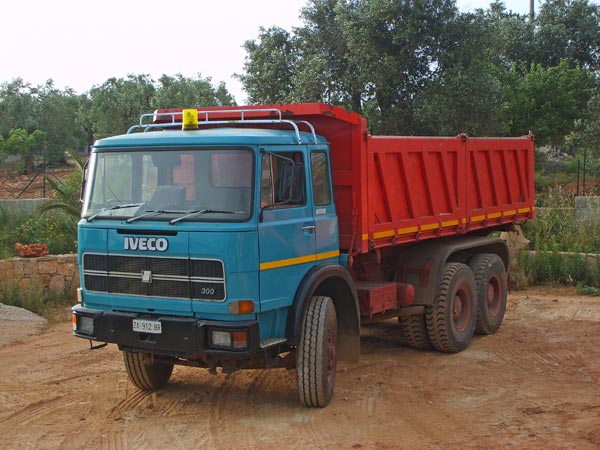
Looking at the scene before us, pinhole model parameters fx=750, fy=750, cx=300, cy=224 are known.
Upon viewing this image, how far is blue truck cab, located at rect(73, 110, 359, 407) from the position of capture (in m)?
6.00

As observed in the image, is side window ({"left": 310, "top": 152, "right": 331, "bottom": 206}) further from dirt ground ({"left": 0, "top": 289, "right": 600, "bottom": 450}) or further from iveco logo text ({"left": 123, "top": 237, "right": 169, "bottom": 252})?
dirt ground ({"left": 0, "top": 289, "right": 600, "bottom": 450})

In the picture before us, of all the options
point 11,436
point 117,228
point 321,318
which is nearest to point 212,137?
point 117,228

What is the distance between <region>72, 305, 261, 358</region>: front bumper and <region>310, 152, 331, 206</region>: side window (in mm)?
1495

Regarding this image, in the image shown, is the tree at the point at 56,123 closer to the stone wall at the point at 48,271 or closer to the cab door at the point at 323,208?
the stone wall at the point at 48,271

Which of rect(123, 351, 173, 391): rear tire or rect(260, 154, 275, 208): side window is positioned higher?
rect(260, 154, 275, 208): side window

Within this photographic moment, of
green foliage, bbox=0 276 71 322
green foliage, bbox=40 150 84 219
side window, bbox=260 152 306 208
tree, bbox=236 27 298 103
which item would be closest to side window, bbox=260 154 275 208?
side window, bbox=260 152 306 208

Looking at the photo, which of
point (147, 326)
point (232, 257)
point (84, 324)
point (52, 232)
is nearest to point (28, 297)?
point (52, 232)

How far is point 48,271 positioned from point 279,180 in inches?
275

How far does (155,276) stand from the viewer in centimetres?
617

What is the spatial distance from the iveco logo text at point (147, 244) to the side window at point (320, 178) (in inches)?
60.6

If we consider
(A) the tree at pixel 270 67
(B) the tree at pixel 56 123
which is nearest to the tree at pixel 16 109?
(B) the tree at pixel 56 123

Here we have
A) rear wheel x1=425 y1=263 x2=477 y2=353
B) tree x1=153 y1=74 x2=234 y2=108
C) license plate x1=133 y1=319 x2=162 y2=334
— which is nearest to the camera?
license plate x1=133 y1=319 x2=162 y2=334

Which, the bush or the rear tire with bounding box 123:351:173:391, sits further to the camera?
the bush

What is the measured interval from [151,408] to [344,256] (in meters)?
2.31
